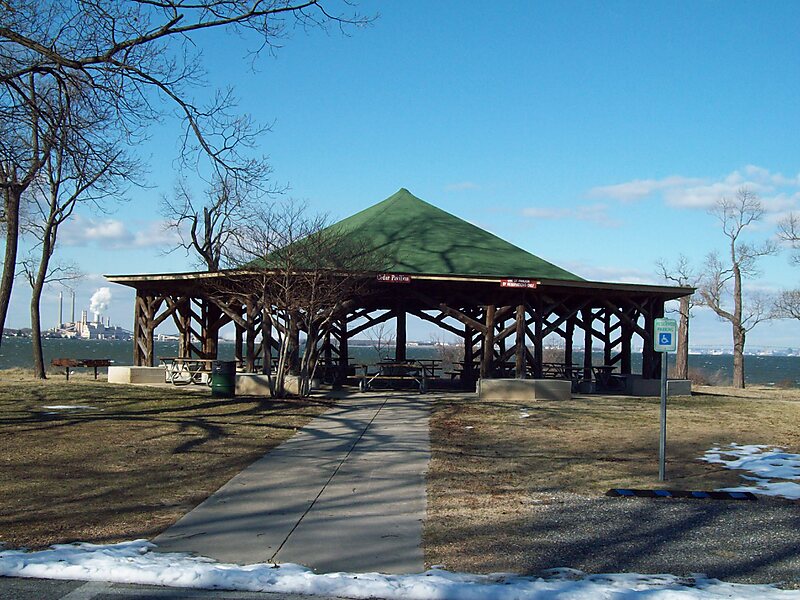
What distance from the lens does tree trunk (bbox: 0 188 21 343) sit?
2378cm

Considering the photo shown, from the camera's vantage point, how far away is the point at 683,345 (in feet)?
140

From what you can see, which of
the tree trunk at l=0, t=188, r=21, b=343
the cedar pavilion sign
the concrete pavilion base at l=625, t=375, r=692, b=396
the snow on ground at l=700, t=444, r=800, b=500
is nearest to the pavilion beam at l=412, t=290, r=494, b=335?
the cedar pavilion sign

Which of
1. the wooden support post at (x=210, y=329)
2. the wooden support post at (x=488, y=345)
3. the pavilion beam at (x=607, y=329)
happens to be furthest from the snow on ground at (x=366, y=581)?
the pavilion beam at (x=607, y=329)

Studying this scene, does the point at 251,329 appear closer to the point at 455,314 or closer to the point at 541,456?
the point at 455,314

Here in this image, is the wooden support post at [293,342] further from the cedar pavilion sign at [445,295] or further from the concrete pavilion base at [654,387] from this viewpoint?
the concrete pavilion base at [654,387]

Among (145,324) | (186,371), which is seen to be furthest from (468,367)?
(145,324)

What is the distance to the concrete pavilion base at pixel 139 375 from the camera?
2453cm

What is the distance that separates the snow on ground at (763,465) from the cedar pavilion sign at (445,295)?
341 inches

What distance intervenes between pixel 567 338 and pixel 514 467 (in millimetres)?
20098

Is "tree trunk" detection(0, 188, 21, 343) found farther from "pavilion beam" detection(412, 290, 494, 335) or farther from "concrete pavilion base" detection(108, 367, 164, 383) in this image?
"pavilion beam" detection(412, 290, 494, 335)

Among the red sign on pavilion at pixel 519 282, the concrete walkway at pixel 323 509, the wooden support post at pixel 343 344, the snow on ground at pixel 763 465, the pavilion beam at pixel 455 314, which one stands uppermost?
the red sign on pavilion at pixel 519 282

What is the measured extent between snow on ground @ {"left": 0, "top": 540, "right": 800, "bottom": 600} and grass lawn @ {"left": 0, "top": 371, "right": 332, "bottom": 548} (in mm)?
782

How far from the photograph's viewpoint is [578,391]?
2561 cm

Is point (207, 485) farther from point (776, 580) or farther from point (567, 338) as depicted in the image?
point (567, 338)
